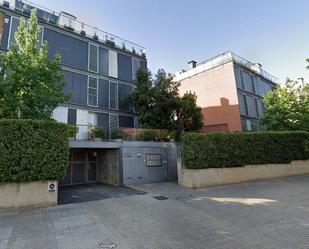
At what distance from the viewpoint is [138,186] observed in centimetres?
1392

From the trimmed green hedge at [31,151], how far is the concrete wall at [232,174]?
22.3 ft

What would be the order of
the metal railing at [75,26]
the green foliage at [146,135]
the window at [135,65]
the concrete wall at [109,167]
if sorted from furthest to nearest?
the window at [135,65] → the metal railing at [75,26] → the green foliage at [146,135] → the concrete wall at [109,167]

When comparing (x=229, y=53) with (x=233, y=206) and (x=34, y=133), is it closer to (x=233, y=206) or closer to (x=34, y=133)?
(x=233, y=206)

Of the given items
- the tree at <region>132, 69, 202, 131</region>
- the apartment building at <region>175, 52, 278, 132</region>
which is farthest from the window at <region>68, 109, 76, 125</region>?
the apartment building at <region>175, 52, 278, 132</region>

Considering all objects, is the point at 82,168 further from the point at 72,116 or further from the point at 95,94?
the point at 95,94

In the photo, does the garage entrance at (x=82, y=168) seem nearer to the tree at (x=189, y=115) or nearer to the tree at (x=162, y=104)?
the tree at (x=162, y=104)

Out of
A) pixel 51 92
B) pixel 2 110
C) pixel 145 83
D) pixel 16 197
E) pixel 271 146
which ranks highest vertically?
pixel 145 83

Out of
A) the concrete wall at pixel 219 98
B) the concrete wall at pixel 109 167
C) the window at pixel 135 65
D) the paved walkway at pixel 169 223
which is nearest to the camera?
the paved walkway at pixel 169 223

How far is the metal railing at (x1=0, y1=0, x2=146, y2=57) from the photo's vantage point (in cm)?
A: 1695

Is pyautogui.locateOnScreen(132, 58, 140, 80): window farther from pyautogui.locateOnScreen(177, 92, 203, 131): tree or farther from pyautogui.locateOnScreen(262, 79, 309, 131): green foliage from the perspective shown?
pyautogui.locateOnScreen(262, 79, 309, 131): green foliage

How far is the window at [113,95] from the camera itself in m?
19.2

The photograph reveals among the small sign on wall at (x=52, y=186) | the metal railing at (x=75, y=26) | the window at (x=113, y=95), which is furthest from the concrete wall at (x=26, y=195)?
the metal railing at (x=75, y=26)

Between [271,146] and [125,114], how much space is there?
11.6 m

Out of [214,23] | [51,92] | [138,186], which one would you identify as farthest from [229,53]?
[51,92]
